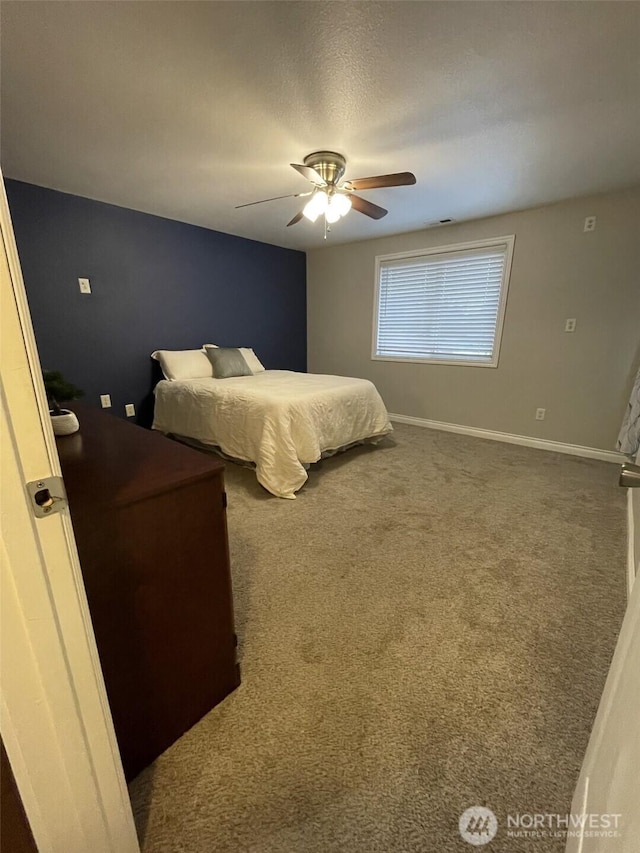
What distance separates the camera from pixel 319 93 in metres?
1.66

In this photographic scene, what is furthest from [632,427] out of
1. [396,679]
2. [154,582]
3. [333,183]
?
[154,582]

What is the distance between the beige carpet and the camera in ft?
3.00

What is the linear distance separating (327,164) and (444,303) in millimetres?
2181

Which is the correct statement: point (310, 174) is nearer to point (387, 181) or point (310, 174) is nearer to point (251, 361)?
point (387, 181)

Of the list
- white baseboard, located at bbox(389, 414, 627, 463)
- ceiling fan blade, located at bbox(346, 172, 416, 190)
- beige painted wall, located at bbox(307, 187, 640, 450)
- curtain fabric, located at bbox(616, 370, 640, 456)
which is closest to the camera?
ceiling fan blade, located at bbox(346, 172, 416, 190)

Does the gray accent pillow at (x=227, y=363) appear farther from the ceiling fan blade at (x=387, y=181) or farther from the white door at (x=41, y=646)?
the white door at (x=41, y=646)

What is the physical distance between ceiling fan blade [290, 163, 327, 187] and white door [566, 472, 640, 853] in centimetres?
238

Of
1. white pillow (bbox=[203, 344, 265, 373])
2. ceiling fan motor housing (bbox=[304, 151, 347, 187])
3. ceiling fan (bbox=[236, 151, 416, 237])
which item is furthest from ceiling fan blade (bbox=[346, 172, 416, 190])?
white pillow (bbox=[203, 344, 265, 373])

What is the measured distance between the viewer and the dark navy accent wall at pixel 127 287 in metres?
2.93

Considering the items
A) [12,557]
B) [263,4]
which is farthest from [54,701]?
[263,4]

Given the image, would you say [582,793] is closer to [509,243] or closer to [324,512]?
[324,512]

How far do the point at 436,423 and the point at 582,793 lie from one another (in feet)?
11.9

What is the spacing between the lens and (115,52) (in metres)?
1.44

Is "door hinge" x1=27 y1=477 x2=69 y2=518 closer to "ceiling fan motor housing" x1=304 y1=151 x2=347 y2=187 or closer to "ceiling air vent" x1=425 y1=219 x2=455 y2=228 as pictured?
"ceiling fan motor housing" x1=304 y1=151 x2=347 y2=187
